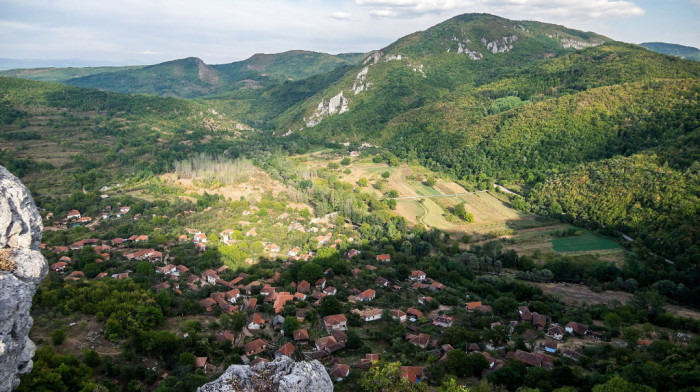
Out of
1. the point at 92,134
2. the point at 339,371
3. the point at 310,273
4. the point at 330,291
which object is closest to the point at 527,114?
the point at 310,273

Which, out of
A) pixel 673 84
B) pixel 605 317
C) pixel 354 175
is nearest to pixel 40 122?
pixel 354 175

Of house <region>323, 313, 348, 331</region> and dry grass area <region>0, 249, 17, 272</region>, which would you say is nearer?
dry grass area <region>0, 249, 17, 272</region>

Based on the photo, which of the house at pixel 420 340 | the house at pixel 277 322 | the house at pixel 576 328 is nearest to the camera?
the house at pixel 420 340

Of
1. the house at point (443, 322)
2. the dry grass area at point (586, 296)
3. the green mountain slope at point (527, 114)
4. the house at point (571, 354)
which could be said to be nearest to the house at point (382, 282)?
the house at point (443, 322)

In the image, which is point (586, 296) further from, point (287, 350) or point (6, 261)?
point (6, 261)

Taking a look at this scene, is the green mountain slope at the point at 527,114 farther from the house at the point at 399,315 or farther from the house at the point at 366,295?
the house at the point at 366,295

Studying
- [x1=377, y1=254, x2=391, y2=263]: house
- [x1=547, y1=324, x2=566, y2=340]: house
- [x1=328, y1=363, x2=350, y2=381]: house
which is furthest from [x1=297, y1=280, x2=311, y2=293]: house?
[x1=547, y1=324, x2=566, y2=340]: house

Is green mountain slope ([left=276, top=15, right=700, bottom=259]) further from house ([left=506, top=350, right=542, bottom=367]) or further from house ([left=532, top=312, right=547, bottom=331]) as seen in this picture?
house ([left=506, top=350, right=542, bottom=367])
